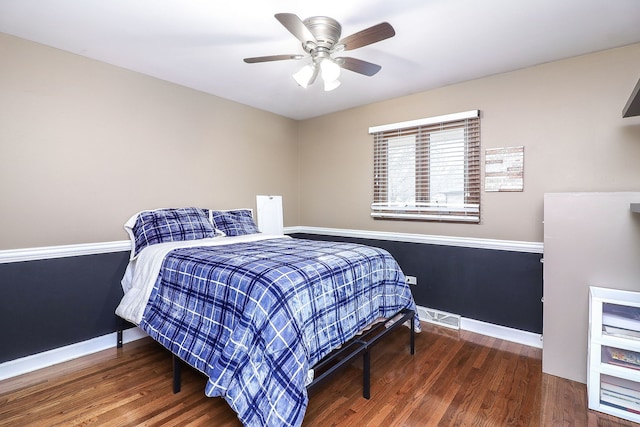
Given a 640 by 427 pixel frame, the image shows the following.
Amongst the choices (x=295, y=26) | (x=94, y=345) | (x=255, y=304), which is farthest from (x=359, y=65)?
(x=94, y=345)

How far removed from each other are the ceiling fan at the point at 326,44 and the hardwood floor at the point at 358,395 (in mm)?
2158

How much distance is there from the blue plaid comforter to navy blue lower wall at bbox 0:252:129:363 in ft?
2.29

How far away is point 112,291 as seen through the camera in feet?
8.72

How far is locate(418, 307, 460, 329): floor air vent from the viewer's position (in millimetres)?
3047

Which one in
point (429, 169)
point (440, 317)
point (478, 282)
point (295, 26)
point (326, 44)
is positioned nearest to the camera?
point (295, 26)

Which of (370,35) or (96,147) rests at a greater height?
(370,35)

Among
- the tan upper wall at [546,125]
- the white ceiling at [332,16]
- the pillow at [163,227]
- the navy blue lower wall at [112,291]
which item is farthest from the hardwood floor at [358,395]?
the white ceiling at [332,16]

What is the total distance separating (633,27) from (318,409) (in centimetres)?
324

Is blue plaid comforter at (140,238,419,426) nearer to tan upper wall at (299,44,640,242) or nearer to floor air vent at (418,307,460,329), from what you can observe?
floor air vent at (418,307,460,329)

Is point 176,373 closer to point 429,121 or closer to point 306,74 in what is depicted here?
point 306,74

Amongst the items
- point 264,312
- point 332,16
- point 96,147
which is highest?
point 332,16

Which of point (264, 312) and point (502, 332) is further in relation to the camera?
point (502, 332)

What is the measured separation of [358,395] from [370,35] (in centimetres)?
222

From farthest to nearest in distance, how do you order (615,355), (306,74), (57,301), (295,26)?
(57,301) < (306,74) < (615,355) < (295,26)
